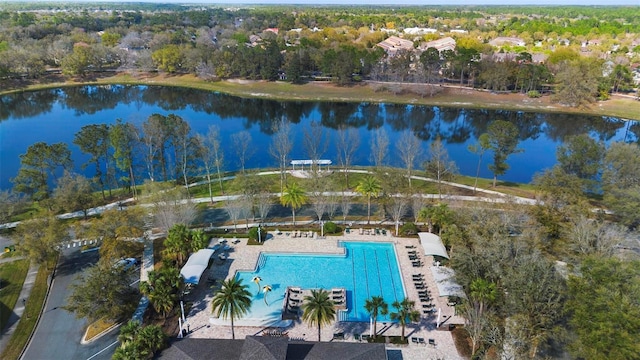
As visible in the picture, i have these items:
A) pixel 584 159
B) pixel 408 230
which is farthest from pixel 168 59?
pixel 584 159

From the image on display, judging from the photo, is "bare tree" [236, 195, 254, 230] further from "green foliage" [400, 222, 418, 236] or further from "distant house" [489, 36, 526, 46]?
"distant house" [489, 36, 526, 46]

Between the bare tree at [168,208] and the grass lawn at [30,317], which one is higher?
the bare tree at [168,208]

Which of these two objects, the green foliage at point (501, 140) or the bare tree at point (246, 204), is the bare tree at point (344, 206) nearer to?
the bare tree at point (246, 204)

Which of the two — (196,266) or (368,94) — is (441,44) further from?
(196,266)

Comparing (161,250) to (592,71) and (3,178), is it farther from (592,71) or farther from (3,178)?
(592,71)

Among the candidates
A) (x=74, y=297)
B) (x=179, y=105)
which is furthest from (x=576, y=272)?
(x=179, y=105)

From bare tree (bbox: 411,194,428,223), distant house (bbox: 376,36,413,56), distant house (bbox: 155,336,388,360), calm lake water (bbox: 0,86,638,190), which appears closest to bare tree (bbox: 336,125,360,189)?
calm lake water (bbox: 0,86,638,190)

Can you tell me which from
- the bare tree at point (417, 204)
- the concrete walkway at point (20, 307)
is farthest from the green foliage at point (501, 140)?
the concrete walkway at point (20, 307)
